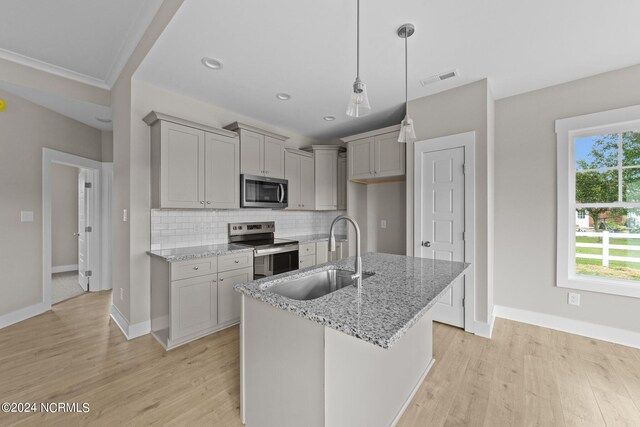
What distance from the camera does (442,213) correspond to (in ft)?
9.88

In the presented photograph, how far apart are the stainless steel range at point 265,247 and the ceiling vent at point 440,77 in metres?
2.43

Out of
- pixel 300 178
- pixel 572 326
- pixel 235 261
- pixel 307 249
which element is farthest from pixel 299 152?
pixel 572 326

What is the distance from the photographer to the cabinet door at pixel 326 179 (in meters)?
4.35

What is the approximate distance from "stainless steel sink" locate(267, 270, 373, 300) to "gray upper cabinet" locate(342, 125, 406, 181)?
214cm

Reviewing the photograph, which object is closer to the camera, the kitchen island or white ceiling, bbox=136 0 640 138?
the kitchen island

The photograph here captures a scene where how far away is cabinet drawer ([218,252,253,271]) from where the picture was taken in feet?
9.16

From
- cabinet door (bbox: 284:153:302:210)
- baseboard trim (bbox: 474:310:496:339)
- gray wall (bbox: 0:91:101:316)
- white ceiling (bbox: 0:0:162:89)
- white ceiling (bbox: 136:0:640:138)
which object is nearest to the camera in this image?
white ceiling (bbox: 136:0:640:138)

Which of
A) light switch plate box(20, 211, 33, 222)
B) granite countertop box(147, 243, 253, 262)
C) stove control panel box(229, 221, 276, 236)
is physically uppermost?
light switch plate box(20, 211, 33, 222)

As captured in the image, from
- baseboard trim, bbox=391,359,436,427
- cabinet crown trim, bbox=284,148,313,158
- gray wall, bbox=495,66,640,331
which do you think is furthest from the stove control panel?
gray wall, bbox=495,66,640,331

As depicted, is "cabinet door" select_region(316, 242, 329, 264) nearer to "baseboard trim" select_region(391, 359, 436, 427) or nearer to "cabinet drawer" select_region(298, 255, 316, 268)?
"cabinet drawer" select_region(298, 255, 316, 268)

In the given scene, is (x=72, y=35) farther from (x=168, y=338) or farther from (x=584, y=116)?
(x=584, y=116)

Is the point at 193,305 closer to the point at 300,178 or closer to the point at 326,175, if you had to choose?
the point at 300,178

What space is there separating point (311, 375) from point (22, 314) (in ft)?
13.0

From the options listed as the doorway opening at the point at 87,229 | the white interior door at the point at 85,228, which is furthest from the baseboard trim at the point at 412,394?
the white interior door at the point at 85,228
